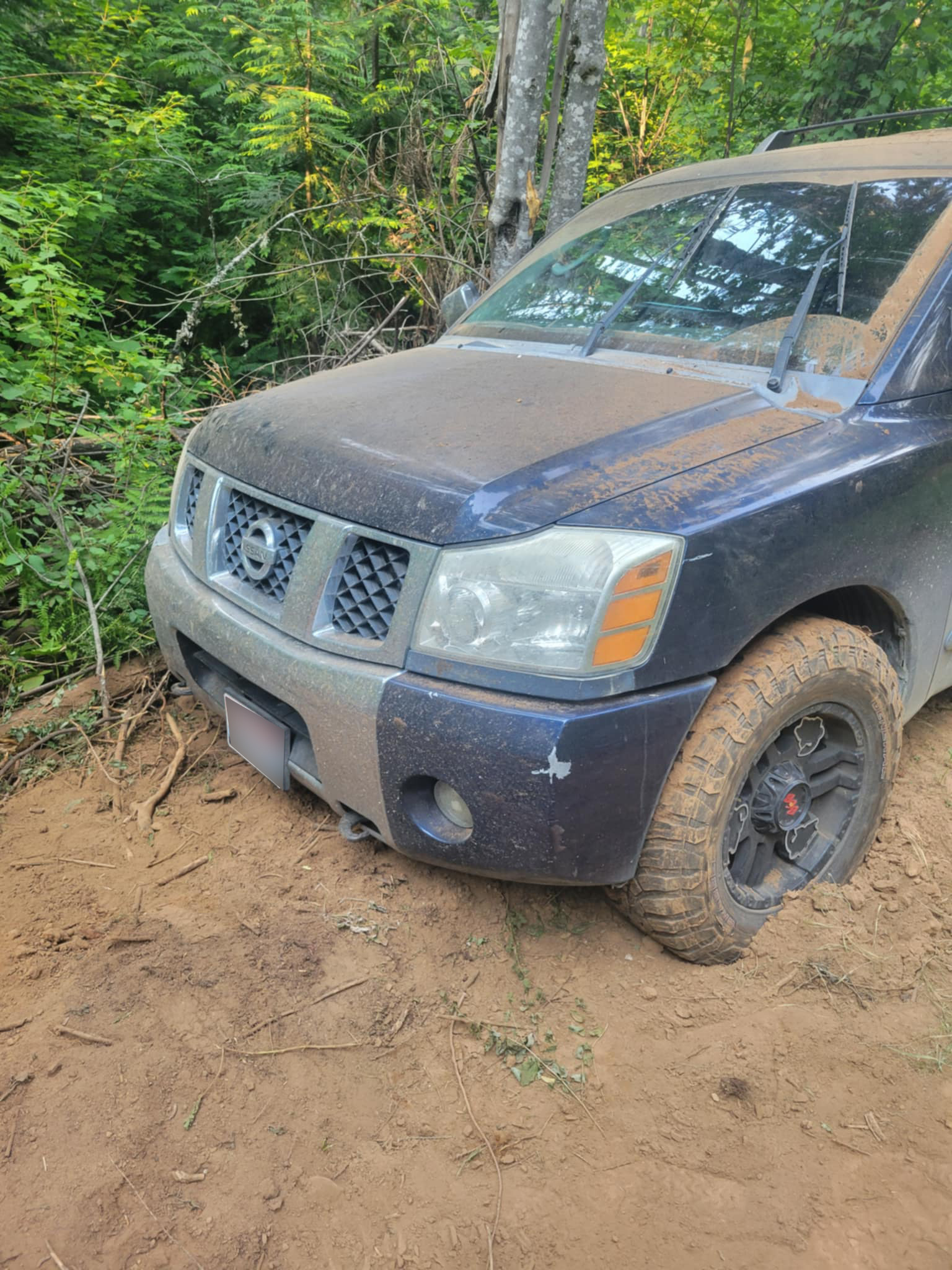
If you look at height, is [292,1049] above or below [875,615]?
below

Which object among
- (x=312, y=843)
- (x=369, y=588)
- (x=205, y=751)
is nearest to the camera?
(x=369, y=588)

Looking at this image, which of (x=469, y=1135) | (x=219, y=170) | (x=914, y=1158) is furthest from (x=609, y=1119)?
(x=219, y=170)

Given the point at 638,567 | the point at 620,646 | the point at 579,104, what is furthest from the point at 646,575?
the point at 579,104

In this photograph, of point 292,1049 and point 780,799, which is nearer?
point 292,1049

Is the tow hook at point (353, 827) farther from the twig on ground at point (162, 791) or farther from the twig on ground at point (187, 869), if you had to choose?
the twig on ground at point (162, 791)

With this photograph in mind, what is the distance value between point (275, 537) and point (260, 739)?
0.52 m

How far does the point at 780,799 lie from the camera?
2150 mm

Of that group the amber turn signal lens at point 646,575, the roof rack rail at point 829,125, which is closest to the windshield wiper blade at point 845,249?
the roof rack rail at point 829,125

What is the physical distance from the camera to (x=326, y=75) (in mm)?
6266

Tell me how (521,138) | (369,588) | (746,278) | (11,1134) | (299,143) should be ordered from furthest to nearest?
(299,143) < (521,138) < (746,278) < (369,588) < (11,1134)

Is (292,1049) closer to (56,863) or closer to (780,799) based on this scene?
(56,863)

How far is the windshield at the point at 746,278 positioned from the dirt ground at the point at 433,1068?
149 cm

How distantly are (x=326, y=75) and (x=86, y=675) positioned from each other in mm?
5173

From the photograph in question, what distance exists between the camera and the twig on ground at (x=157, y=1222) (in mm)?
1474
